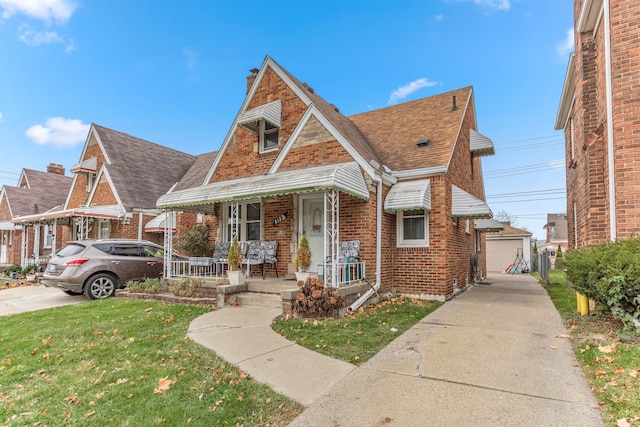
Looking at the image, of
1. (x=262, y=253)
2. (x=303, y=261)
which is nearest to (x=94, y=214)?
(x=262, y=253)

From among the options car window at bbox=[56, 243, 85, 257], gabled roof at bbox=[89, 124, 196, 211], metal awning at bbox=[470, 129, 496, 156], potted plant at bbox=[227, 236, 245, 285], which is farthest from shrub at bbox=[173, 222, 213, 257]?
metal awning at bbox=[470, 129, 496, 156]

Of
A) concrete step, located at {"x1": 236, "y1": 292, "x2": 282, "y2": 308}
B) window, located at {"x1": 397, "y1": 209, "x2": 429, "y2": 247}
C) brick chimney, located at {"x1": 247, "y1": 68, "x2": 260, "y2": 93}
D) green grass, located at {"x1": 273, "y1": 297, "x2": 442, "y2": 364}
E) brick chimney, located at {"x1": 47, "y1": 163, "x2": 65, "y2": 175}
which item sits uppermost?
brick chimney, located at {"x1": 247, "y1": 68, "x2": 260, "y2": 93}

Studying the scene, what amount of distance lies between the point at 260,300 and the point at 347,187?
3450 millimetres

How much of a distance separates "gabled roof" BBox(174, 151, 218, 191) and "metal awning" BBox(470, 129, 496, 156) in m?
11.6

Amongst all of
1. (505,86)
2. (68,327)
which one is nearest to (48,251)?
(68,327)

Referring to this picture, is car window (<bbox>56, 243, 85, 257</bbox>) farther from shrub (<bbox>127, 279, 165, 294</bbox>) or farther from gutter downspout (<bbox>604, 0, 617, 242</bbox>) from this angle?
gutter downspout (<bbox>604, 0, 617, 242</bbox>)

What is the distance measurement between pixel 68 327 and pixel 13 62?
1760cm

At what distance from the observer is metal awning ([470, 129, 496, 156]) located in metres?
12.3

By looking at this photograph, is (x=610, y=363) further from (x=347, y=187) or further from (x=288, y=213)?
(x=288, y=213)

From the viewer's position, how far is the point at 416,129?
11352 mm

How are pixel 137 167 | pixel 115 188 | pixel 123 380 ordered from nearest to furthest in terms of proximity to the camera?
pixel 123 380
pixel 115 188
pixel 137 167

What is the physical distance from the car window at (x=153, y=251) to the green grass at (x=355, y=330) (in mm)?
6981

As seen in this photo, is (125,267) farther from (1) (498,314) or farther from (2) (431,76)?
(2) (431,76)

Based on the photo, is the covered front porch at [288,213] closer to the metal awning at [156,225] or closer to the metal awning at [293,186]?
the metal awning at [293,186]
